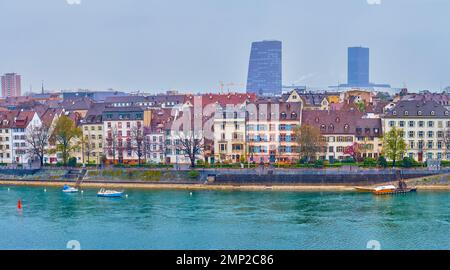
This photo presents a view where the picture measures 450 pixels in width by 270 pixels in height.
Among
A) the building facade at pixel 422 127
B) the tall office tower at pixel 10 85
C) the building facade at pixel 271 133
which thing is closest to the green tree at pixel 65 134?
the building facade at pixel 271 133

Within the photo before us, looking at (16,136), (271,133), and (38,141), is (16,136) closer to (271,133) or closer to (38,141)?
(38,141)

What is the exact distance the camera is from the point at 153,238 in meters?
8.39

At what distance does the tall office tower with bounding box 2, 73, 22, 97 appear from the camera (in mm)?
36469

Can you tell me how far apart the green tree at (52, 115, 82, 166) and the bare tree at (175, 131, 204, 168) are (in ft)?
9.85

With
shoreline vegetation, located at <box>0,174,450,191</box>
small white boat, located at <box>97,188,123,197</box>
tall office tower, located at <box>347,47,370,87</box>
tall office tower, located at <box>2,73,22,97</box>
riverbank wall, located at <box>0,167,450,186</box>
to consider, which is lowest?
small white boat, located at <box>97,188,123,197</box>

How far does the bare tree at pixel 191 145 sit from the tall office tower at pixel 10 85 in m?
21.8

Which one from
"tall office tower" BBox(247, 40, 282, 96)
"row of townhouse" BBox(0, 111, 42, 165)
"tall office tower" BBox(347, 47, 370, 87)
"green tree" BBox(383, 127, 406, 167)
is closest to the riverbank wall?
"green tree" BBox(383, 127, 406, 167)

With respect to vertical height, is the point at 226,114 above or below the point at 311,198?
above

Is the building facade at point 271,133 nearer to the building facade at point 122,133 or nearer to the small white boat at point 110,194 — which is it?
the building facade at point 122,133

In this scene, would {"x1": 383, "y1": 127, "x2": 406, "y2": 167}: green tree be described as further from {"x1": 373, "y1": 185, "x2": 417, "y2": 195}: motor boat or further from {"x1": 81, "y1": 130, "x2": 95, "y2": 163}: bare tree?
{"x1": 81, "y1": 130, "x2": 95, "y2": 163}: bare tree

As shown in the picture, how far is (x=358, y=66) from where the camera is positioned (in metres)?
39.9
